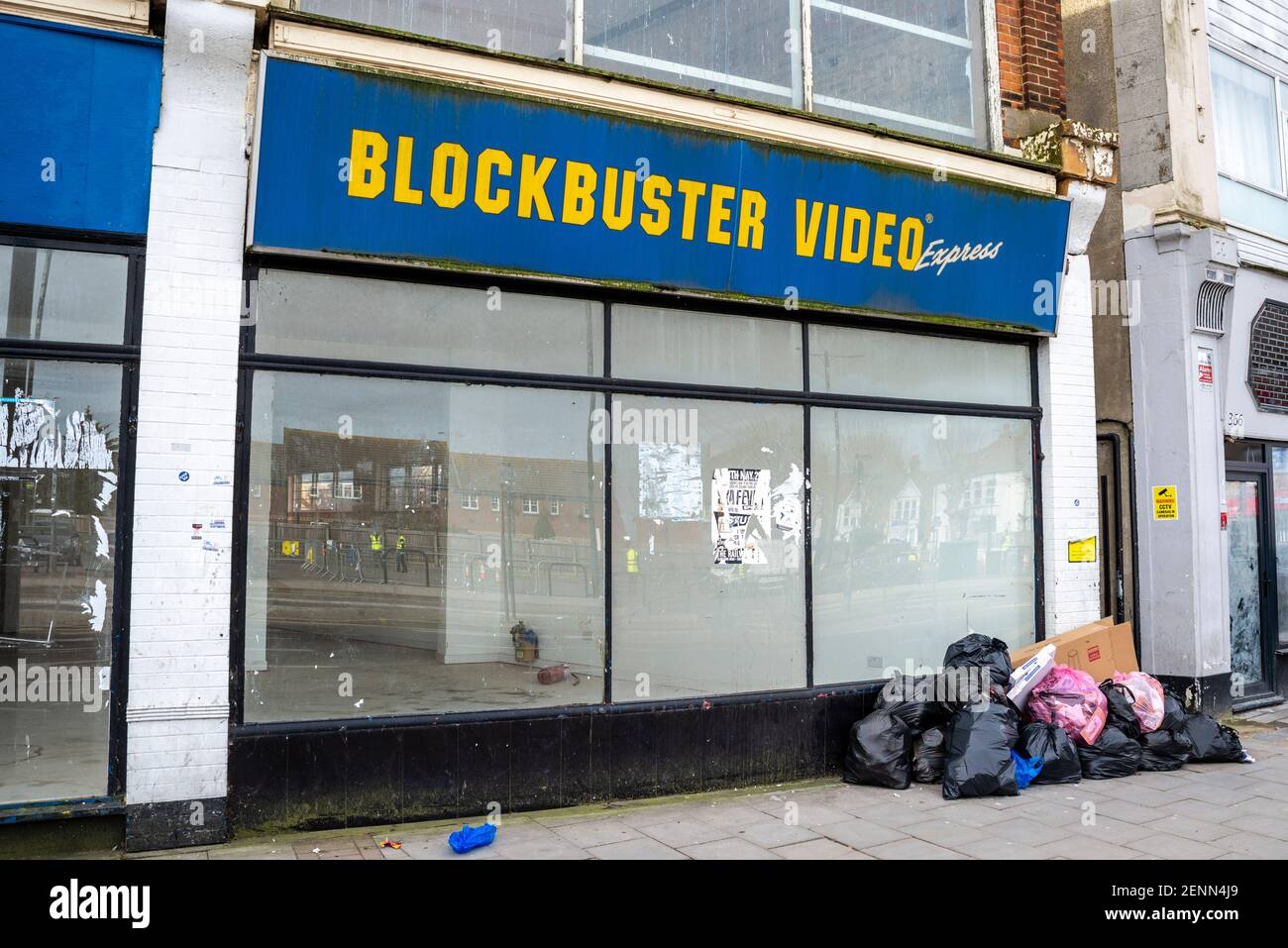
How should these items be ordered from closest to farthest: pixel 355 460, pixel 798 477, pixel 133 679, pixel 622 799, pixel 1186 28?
pixel 133 679, pixel 355 460, pixel 622 799, pixel 798 477, pixel 1186 28

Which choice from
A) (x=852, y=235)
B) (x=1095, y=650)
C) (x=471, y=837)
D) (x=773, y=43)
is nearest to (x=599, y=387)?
(x=852, y=235)

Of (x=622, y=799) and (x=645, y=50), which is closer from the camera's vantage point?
(x=622, y=799)

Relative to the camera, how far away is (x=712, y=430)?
23.8ft

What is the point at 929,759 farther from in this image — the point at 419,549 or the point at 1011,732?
the point at 419,549

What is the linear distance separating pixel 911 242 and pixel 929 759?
12.5ft

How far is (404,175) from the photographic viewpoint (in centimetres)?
595

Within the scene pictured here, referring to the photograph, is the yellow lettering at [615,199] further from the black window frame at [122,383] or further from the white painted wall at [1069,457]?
the white painted wall at [1069,457]

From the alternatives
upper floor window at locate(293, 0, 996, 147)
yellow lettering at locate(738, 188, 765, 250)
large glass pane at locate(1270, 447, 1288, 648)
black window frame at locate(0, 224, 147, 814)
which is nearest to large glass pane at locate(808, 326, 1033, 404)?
yellow lettering at locate(738, 188, 765, 250)

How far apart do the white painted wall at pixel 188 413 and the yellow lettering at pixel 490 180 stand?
1.34 metres

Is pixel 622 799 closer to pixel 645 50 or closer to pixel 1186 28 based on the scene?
pixel 645 50

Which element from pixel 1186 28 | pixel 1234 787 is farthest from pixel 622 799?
pixel 1186 28

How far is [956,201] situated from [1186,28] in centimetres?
402

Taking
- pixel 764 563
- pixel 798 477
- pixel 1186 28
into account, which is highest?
pixel 1186 28

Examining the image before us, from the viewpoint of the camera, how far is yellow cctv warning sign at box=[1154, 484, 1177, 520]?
9.38 m
